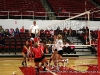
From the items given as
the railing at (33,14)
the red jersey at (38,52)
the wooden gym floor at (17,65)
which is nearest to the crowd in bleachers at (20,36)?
the railing at (33,14)

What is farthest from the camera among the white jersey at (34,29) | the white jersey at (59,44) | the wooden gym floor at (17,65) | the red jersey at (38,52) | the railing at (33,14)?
the railing at (33,14)

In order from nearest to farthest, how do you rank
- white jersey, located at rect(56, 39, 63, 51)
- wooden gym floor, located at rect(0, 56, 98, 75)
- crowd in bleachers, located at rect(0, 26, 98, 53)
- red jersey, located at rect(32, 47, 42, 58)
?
red jersey, located at rect(32, 47, 42, 58)
wooden gym floor, located at rect(0, 56, 98, 75)
white jersey, located at rect(56, 39, 63, 51)
crowd in bleachers, located at rect(0, 26, 98, 53)

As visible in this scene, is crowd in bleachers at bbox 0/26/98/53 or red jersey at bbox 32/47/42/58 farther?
crowd in bleachers at bbox 0/26/98/53

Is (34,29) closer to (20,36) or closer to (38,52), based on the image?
(38,52)

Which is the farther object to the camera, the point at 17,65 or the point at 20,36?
the point at 20,36

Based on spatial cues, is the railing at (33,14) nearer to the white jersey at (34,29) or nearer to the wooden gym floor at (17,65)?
the wooden gym floor at (17,65)

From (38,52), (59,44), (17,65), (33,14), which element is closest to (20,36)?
(33,14)

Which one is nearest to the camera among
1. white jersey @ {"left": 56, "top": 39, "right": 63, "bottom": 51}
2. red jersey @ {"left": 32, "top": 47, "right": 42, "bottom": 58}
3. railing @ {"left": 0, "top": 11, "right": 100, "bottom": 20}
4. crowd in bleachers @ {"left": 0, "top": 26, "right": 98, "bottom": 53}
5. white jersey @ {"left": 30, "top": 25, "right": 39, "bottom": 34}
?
red jersey @ {"left": 32, "top": 47, "right": 42, "bottom": 58}

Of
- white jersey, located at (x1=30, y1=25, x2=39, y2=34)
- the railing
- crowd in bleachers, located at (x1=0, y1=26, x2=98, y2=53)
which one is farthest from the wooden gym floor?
the railing

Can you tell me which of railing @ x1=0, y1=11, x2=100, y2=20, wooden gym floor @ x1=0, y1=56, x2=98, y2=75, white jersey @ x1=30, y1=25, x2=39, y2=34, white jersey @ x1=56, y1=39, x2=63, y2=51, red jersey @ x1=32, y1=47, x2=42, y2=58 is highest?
railing @ x1=0, y1=11, x2=100, y2=20

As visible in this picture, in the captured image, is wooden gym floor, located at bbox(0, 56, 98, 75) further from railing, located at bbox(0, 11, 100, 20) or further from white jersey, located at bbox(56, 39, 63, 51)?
railing, located at bbox(0, 11, 100, 20)

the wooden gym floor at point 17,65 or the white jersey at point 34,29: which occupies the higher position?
the white jersey at point 34,29

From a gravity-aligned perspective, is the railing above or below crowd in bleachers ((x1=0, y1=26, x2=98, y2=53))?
above

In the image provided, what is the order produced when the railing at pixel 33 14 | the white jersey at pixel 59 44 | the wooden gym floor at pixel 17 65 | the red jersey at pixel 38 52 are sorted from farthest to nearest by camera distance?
the railing at pixel 33 14, the white jersey at pixel 59 44, the wooden gym floor at pixel 17 65, the red jersey at pixel 38 52
